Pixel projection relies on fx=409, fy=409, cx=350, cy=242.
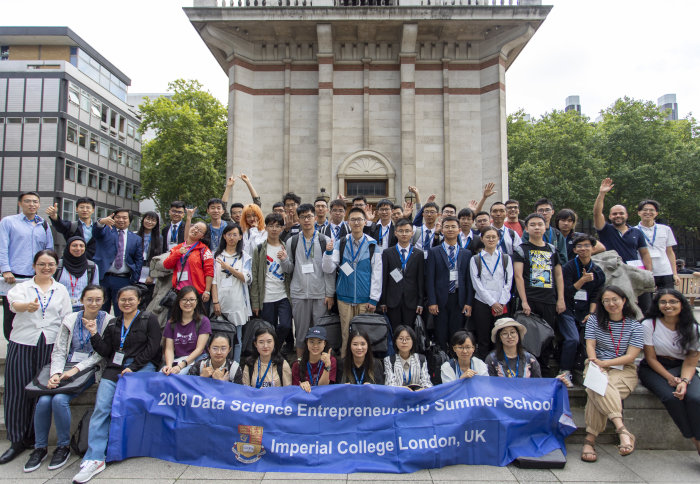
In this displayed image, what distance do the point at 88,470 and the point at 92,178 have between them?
145 feet

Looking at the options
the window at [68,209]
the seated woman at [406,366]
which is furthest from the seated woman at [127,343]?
the window at [68,209]

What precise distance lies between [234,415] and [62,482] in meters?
1.81

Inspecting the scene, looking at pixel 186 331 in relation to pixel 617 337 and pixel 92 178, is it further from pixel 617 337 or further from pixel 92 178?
pixel 92 178

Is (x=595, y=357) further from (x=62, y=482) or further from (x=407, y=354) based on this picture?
(x=62, y=482)

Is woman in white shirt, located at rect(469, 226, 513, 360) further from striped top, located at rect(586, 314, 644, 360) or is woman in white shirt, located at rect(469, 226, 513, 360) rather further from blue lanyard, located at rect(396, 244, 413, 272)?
striped top, located at rect(586, 314, 644, 360)

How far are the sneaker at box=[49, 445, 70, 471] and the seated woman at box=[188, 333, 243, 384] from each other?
5.00 feet

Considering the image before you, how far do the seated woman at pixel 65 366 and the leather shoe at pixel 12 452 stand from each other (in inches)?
9.8

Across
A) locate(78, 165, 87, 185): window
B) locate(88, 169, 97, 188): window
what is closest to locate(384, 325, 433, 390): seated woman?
locate(78, 165, 87, 185): window

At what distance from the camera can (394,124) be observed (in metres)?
18.0

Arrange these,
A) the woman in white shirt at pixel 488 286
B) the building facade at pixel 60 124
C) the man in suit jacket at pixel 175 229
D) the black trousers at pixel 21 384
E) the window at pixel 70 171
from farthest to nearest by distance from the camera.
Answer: the window at pixel 70 171, the building facade at pixel 60 124, the man in suit jacket at pixel 175 229, the woman in white shirt at pixel 488 286, the black trousers at pixel 21 384

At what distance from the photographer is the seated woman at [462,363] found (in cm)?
505

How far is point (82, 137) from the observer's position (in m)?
39.4

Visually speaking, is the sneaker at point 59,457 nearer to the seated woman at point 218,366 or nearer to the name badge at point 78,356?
the name badge at point 78,356

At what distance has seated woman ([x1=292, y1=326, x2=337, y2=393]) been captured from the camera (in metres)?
5.07
